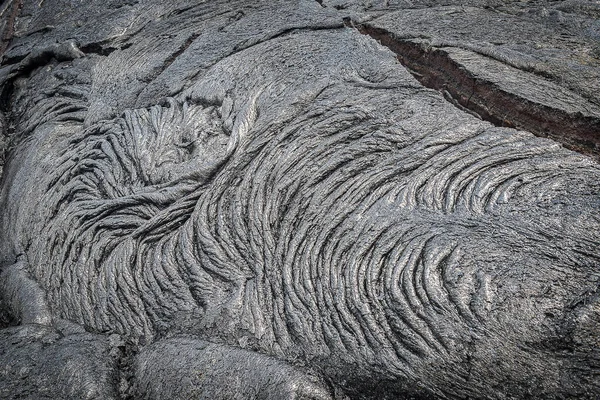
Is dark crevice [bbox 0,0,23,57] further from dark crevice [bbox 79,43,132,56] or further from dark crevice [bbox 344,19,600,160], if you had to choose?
dark crevice [bbox 344,19,600,160]

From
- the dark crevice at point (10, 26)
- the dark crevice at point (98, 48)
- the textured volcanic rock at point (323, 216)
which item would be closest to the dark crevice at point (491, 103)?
the textured volcanic rock at point (323, 216)

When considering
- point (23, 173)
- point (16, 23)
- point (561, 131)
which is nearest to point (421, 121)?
point (561, 131)

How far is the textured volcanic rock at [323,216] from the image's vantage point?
2516 mm

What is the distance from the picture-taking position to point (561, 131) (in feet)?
10.8

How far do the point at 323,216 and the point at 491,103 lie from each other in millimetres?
1478

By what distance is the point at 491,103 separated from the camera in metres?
3.59

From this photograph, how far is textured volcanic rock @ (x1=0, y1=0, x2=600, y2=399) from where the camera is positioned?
8.25 feet

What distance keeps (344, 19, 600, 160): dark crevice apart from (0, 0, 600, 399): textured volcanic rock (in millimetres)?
13

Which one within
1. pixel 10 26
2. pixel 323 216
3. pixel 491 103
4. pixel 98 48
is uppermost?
pixel 10 26

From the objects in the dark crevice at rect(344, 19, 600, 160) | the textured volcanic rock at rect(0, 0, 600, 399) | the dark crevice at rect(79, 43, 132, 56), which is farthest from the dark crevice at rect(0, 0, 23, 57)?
the dark crevice at rect(344, 19, 600, 160)

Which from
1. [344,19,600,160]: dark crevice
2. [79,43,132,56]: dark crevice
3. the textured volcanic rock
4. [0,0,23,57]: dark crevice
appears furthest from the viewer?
[0,0,23,57]: dark crevice

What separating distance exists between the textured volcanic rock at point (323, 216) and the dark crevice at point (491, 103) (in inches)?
0.5

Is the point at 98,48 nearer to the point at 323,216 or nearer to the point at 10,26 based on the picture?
the point at 10,26

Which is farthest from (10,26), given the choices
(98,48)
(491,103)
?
(491,103)
